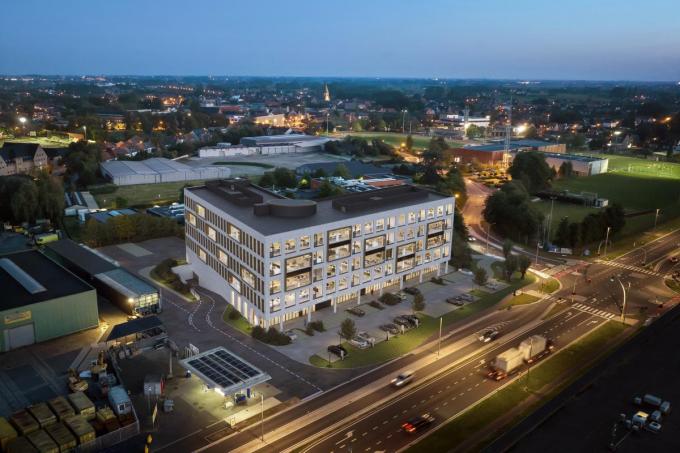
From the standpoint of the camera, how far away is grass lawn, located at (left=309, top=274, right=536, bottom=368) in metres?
55.2

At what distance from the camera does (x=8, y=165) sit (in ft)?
474

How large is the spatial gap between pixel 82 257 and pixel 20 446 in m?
40.7

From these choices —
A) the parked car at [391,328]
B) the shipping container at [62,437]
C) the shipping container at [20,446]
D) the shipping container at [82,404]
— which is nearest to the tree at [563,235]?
the parked car at [391,328]

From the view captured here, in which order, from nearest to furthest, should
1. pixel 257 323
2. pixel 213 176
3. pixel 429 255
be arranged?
pixel 257 323
pixel 429 255
pixel 213 176

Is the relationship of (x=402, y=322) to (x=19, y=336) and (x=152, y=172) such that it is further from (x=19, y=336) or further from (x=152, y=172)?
(x=152, y=172)

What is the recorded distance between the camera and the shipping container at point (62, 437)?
3966 cm

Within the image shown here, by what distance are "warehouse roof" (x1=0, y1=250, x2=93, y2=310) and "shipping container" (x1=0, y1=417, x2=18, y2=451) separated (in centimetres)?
1847

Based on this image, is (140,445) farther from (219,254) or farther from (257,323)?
(219,254)

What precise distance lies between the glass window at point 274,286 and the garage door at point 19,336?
84.7 ft

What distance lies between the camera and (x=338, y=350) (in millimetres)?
56281

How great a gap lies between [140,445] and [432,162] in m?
145

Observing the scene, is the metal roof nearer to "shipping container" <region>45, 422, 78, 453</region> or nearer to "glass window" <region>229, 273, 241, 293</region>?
A: "shipping container" <region>45, 422, 78, 453</region>

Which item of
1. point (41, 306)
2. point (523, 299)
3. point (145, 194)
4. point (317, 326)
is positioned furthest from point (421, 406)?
point (145, 194)

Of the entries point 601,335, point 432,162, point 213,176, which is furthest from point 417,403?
point 432,162
